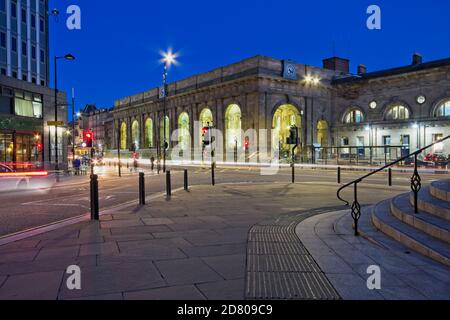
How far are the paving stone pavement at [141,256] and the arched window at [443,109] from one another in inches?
1876

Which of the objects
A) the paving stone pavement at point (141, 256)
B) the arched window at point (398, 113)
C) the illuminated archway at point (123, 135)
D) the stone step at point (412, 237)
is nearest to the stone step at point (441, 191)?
the stone step at point (412, 237)

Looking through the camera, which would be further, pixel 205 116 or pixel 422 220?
pixel 205 116

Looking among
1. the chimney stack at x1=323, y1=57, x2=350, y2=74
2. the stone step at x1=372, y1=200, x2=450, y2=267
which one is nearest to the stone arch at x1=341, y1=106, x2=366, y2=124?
the chimney stack at x1=323, y1=57, x2=350, y2=74

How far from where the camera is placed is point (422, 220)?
23.7 ft

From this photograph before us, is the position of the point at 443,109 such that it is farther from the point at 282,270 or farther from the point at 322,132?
the point at 282,270

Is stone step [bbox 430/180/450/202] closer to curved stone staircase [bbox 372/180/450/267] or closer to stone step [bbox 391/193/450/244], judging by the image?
curved stone staircase [bbox 372/180/450/267]

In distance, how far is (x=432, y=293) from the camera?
15.4 ft

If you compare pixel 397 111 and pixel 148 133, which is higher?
pixel 397 111

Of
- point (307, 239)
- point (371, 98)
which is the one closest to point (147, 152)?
point (371, 98)

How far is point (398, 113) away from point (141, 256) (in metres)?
56.4

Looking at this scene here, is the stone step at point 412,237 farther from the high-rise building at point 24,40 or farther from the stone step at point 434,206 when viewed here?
the high-rise building at point 24,40

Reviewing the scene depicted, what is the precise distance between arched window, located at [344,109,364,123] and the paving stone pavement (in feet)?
177

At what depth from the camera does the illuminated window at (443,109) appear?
50.4 m

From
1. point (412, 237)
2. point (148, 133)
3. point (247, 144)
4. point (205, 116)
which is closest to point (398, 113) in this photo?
point (247, 144)
